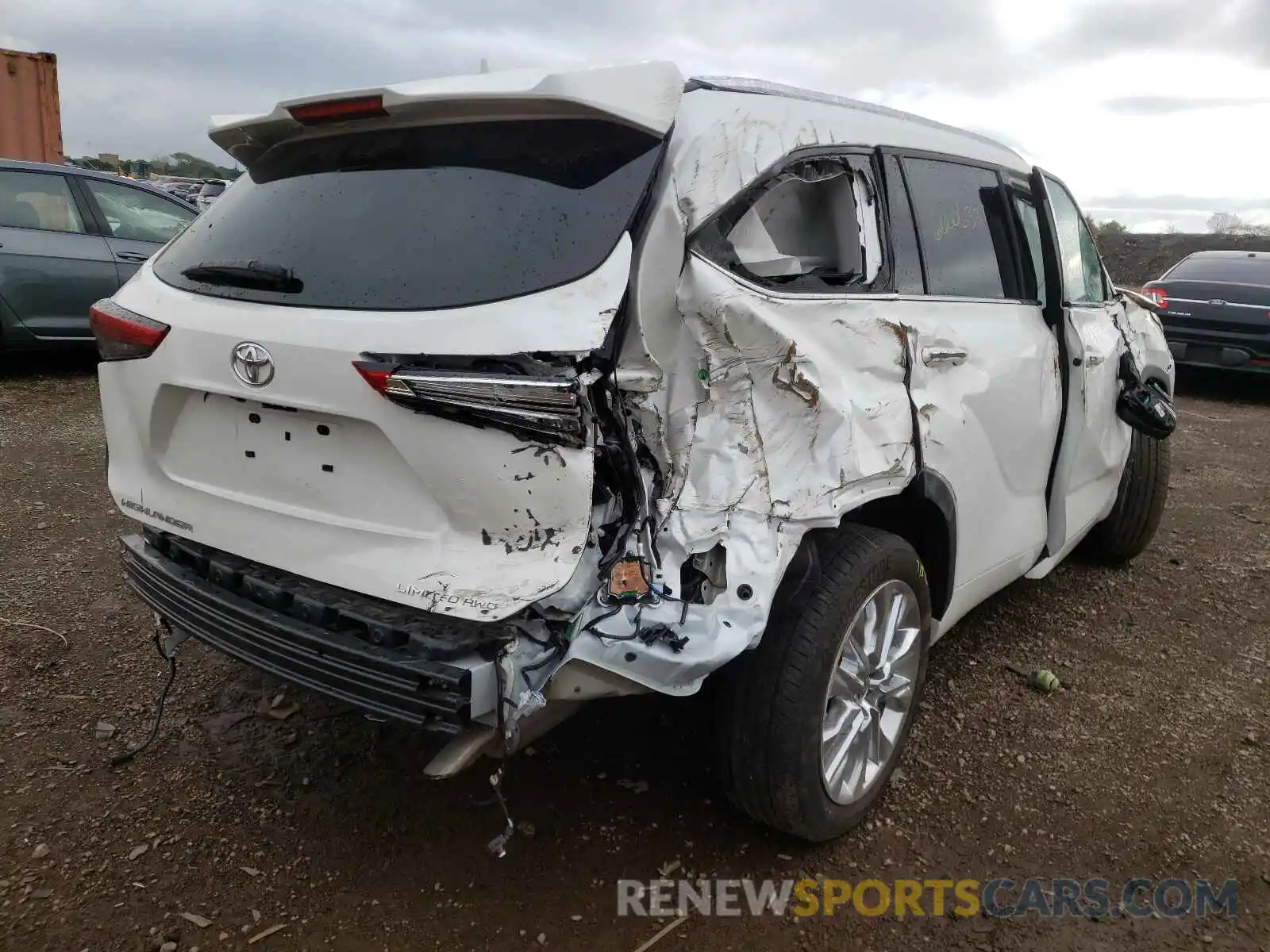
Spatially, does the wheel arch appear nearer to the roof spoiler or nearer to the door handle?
the door handle

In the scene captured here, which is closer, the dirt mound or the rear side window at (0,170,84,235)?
the rear side window at (0,170,84,235)

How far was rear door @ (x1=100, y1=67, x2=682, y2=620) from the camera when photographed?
1896 mm

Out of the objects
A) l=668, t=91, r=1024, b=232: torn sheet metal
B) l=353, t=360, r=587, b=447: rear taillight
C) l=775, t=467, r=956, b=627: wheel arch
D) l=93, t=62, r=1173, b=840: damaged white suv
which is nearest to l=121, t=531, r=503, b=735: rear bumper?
l=93, t=62, r=1173, b=840: damaged white suv

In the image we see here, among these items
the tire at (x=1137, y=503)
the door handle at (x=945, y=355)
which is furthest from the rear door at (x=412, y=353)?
the tire at (x=1137, y=503)

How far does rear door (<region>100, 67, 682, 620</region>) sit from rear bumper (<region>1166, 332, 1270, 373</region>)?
8.14m

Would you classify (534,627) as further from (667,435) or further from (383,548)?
(667,435)

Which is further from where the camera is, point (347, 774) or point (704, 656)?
point (347, 774)

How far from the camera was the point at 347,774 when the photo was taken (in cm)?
276

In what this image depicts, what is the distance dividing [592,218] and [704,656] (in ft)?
3.19

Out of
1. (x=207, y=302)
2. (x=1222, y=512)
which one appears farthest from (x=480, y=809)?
(x=1222, y=512)

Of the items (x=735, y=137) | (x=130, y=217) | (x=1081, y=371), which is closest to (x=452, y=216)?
(x=735, y=137)

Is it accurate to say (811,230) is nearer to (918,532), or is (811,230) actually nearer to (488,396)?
(918,532)

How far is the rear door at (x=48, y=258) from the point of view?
269 inches

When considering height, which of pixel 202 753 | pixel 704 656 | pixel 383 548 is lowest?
pixel 202 753
